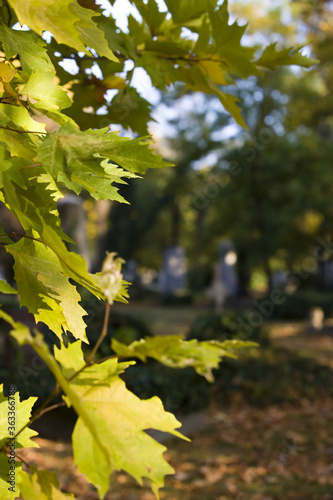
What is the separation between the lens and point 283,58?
139 cm

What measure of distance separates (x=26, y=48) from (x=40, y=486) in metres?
0.80

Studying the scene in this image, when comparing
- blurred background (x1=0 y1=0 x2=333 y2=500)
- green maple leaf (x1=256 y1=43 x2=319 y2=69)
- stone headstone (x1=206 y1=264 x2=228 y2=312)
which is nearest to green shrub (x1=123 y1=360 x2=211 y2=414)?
blurred background (x1=0 y1=0 x2=333 y2=500)

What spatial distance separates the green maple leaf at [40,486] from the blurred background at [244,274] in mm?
1165

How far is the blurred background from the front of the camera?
567 cm

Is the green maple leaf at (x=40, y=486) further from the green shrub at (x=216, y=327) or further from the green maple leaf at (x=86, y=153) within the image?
the green shrub at (x=216, y=327)

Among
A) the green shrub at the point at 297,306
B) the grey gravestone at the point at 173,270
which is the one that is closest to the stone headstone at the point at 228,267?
the grey gravestone at the point at 173,270

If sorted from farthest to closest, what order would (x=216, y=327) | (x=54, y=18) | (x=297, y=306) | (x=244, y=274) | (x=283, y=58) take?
(x=244, y=274), (x=297, y=306), (x=216, y=327), (x=283, y=58), (x=54, y=18)

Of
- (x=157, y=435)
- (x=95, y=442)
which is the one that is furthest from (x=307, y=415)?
(x=95, y=442)

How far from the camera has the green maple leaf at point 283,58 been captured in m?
1.37

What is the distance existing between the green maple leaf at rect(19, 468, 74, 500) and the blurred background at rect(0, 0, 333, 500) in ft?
3.82

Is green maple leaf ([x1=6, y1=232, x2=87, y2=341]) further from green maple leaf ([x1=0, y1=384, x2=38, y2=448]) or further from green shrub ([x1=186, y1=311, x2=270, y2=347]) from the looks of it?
green shrub ([x1=186, y1=311, x2=270, y2=347])

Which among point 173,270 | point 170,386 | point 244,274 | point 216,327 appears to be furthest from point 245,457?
point 173,270

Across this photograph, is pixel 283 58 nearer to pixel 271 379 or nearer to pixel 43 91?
pixel 43 91

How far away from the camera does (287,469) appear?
206 inches
